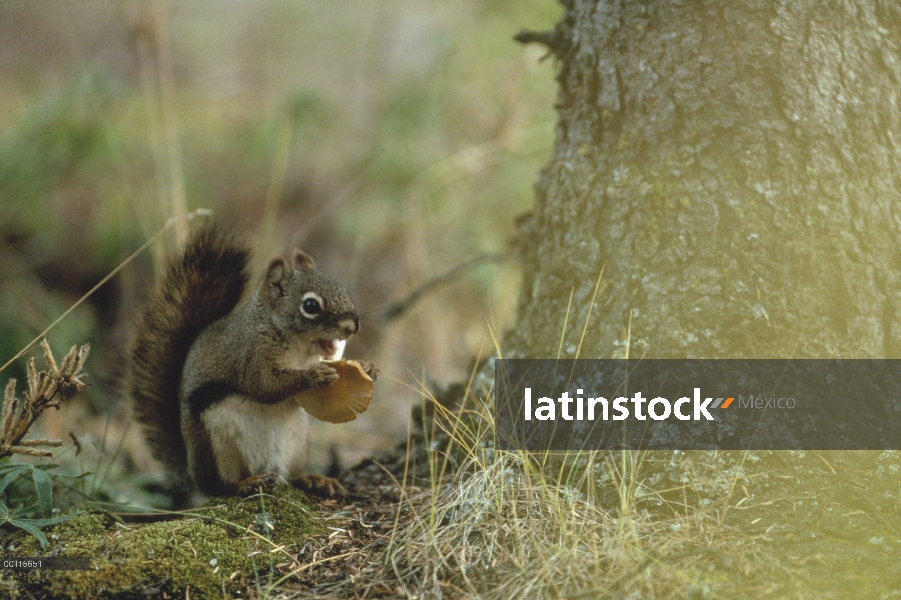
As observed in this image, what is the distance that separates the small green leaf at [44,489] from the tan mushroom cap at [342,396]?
75 cm

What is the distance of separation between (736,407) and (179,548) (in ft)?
5.09

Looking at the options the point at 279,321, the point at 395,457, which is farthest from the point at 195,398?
the point at 395,457

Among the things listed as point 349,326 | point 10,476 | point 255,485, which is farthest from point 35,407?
point 349,326

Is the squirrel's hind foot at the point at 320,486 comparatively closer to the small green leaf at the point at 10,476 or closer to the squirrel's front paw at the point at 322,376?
the squirrel's front paw at the point at 322,376

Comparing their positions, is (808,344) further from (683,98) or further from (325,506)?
(325,506)

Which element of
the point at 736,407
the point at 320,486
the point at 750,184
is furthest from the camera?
the point at 320,486

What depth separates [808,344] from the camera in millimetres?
1996

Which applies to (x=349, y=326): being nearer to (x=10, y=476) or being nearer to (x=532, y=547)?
(x=532, y=547)

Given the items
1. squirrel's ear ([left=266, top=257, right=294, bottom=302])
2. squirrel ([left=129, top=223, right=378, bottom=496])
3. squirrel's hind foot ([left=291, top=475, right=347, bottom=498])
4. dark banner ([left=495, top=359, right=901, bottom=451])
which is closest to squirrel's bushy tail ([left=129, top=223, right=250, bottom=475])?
squirrel ([left=129, top=223, right=378, bottom=496])

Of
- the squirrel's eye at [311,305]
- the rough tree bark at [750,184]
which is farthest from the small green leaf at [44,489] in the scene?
the rough tree bark at [750,184]

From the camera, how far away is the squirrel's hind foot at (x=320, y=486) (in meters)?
2.38

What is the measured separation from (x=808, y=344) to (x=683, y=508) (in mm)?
600

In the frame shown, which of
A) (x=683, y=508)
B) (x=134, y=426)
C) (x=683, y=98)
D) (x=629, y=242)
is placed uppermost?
(x=683, y=98)

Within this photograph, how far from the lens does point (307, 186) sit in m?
5.80
